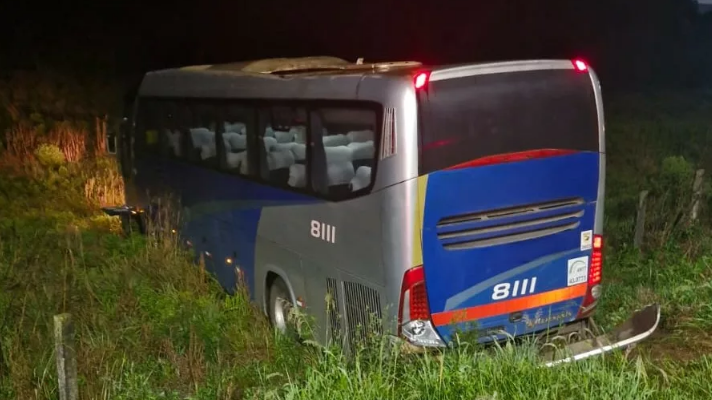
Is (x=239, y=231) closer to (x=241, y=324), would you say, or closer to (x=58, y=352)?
(x=241, y=324)

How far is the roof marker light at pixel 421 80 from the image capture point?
5121 millimetres

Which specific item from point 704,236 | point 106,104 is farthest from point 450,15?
point 704,236

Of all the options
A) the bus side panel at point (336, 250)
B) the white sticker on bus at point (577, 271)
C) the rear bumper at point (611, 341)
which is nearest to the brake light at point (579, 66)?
the white sticker on bus at point (577, 271)

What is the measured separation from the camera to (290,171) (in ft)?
21.5

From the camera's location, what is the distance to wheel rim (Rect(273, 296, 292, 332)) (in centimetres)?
706

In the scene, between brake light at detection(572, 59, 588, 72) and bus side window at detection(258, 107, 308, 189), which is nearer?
brake light at detection(572, 59, 588, 72)

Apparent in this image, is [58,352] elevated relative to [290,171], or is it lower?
lower

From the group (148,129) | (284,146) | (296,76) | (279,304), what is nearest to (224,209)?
(279,304)

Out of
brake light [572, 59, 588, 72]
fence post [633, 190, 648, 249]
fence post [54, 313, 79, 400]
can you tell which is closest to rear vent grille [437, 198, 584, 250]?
brake light [572, 59, 588, 72]

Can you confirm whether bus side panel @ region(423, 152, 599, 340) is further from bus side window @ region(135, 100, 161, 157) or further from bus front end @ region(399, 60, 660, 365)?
bus side window @ region(135, 100, 161, 157)

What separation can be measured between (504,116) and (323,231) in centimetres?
172

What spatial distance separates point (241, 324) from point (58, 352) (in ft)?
7.46

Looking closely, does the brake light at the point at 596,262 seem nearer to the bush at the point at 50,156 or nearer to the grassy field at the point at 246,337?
the grassy field at the point at 246,337

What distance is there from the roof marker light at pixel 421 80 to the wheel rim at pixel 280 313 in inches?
111
